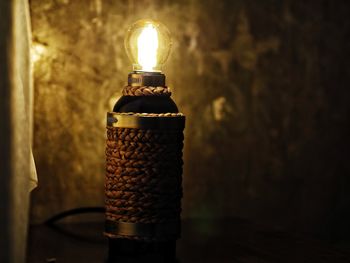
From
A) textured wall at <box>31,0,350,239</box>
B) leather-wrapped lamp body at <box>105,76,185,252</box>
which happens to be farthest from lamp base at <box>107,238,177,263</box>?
textured wall at <box>31,0,350,239</box>

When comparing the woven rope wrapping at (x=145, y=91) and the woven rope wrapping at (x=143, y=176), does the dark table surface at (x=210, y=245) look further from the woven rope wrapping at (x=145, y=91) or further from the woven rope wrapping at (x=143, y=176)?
the woven rope wrapping at (x=145, y=91)

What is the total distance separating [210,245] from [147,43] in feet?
1.18

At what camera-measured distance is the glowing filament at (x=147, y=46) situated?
3.82 ft

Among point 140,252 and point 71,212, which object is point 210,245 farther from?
point 71,212

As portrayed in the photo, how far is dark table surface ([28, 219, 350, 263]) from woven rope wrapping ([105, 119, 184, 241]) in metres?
0.10

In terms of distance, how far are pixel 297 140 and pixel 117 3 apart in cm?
50

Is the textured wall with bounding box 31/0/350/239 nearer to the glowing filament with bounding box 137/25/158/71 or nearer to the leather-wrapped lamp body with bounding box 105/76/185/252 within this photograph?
the glowing filament with bounding box 137/25/158/71

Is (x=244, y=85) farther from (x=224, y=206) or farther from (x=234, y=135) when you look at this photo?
(x=224, y=206)

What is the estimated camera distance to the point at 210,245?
1200 millimetres

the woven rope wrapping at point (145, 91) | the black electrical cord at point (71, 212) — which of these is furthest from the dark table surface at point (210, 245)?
the woven rope wrapping at point (145, 91)

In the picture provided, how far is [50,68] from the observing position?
1366 millimetres

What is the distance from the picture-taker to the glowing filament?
1165mm

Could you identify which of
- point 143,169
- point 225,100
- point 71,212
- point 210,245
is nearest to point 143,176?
point 143,169

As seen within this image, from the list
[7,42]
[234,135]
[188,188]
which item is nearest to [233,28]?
[234,135]
